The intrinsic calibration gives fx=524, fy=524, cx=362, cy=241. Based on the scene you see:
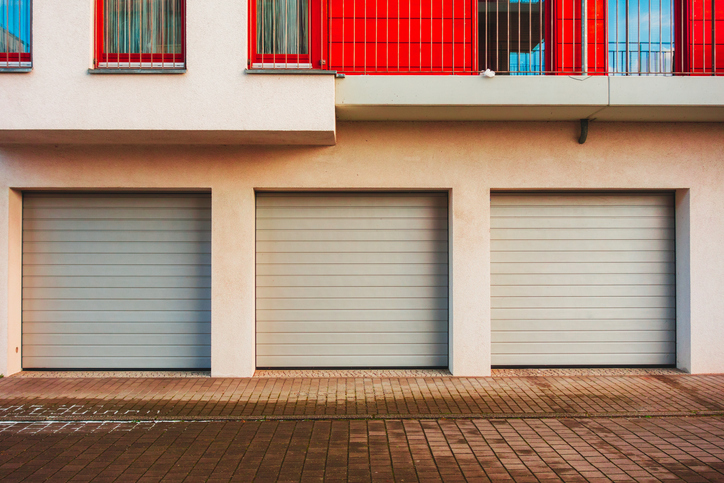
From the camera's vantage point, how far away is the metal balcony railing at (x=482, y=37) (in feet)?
20.7

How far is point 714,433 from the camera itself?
4.68 metres

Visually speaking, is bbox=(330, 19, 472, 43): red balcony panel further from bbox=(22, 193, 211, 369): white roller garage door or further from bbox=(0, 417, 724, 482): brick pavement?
bbox=(0, 417, 724, 482): brick pavement

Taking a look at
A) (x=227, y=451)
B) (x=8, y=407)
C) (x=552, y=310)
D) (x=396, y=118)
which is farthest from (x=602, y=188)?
(x=8, y=407)

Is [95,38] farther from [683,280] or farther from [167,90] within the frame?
Answer: [683,280]

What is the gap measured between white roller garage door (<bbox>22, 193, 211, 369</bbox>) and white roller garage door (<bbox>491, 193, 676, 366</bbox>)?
12.9ft

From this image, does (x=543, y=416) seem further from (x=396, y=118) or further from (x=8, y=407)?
(x=8, y=407)

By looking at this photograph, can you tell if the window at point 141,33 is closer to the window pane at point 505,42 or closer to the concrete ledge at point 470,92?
the concrete ledge at point 470,92

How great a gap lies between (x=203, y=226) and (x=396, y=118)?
2.83m

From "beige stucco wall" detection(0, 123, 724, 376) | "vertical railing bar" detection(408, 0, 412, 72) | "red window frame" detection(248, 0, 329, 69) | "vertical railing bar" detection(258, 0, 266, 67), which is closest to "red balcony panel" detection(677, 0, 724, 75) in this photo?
"beige stucco wall" detection(0, 123, 724, 376)

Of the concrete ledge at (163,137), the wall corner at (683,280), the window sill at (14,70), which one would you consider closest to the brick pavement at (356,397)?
the wall corner at (683,280)

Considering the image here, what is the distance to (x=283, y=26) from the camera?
630 centimetres

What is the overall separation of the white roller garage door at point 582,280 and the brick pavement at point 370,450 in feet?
5.96

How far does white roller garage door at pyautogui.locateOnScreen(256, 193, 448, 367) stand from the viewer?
22.3 feet

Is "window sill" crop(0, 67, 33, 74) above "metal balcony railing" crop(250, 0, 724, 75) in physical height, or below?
below
